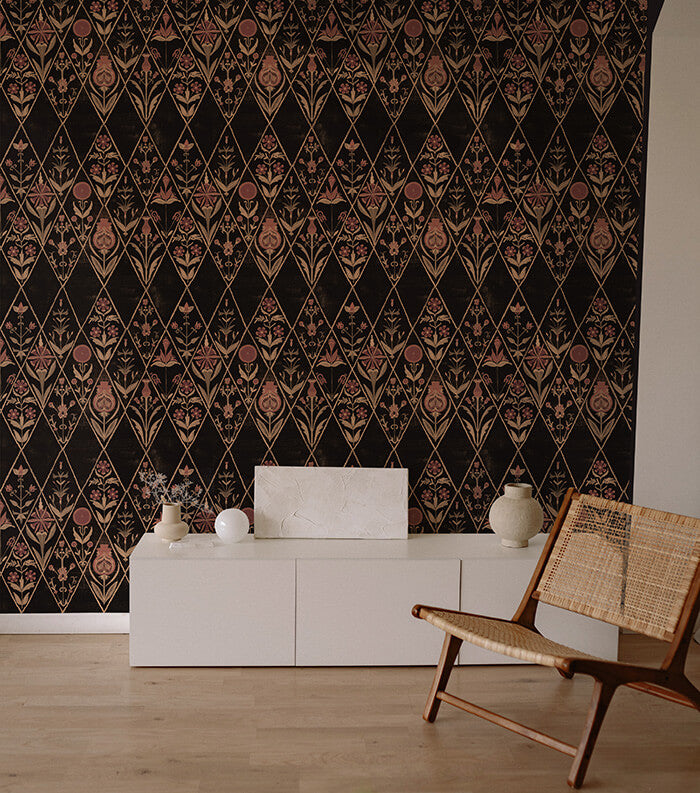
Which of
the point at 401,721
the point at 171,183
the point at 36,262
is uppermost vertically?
the point at 171,183

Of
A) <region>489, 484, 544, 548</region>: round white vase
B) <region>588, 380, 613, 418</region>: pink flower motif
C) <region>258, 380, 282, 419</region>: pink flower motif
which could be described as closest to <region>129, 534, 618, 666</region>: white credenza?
<region>489, 484, 544, 548</region>: round white vase

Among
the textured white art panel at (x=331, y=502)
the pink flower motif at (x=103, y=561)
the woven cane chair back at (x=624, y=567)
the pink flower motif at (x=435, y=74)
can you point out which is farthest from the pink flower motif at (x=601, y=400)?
the pink flower motif at (x=103, y=561)

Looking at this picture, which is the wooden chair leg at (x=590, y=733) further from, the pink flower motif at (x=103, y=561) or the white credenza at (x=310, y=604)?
the pink flower motif at (x=103, y=561)

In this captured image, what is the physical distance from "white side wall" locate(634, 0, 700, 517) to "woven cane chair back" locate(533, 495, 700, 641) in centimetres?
64

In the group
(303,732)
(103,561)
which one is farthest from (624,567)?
(103,561)

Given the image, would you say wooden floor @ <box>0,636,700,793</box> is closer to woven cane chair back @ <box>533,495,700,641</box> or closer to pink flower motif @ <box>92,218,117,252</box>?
woven cane chair back @ <box>533,495,700,641</box>

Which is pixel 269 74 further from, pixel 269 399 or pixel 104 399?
pixel 104 399

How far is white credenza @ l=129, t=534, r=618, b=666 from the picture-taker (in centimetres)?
299

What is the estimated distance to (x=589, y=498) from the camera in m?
2.75

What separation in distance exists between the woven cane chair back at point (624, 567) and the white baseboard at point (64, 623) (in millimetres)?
1788

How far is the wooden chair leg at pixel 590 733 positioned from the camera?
2193mm

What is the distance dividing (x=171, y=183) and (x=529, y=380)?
5.66ft

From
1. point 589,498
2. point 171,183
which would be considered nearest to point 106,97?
point 171,183

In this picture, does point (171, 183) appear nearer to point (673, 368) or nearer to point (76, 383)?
point (76, 383)
